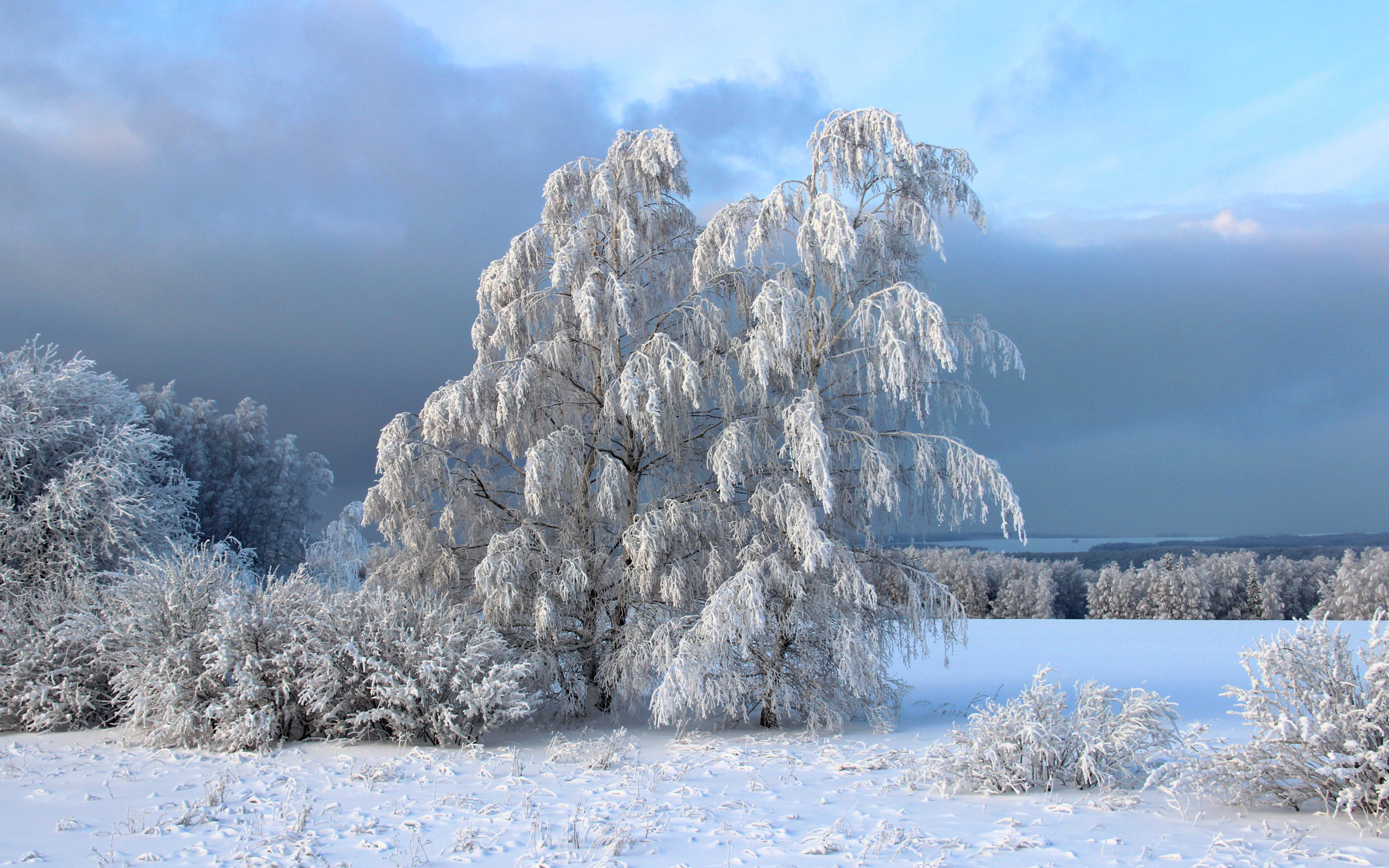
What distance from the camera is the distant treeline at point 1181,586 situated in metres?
41.4

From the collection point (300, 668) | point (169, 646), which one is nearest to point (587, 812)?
point (300, 668)

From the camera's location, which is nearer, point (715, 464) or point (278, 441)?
point (715, 464)

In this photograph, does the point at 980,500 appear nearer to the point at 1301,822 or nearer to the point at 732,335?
the point at 732,335

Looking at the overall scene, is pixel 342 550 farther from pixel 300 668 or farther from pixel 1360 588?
pixel 1360 588

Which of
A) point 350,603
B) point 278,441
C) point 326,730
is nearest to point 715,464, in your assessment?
point 350,603

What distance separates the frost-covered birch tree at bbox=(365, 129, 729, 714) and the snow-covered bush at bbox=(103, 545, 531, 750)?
39.9 inches

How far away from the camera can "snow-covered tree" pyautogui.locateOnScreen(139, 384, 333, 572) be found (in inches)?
944

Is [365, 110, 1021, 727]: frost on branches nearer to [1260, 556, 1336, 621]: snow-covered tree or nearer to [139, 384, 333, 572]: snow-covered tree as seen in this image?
[139, 384, 333, 572]: snow-covered tree

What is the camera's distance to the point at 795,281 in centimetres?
1008

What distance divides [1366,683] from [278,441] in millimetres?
27718

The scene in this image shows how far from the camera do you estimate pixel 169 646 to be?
337 inches

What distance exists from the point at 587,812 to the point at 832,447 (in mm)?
5515

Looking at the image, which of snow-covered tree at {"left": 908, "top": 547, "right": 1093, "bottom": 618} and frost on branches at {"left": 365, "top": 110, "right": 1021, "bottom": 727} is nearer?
frost on branches at {"left": 365, "top": 110, "right": 1021, "bottom": 727}

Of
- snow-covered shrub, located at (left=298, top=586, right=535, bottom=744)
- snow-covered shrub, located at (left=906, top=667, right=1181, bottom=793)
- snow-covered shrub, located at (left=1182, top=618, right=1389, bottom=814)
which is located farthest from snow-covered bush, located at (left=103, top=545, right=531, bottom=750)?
snow-covered shrub, located at (left=1182, top=618, right=1389, bottom=814)
